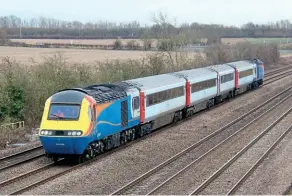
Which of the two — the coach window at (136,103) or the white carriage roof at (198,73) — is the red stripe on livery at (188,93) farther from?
the coach window at (136,103)

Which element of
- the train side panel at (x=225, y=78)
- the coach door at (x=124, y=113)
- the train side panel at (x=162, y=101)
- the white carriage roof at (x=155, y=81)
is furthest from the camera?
the train side panel at (x=225, y=78)

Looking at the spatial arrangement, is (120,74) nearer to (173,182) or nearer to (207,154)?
(207,154)

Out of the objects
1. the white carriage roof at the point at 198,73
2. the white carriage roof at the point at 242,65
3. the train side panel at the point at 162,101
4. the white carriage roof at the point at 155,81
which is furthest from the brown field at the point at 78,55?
the train side panel at the point at 162,101

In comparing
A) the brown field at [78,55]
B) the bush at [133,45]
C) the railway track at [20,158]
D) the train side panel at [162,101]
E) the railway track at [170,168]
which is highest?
the bush at [133,45]

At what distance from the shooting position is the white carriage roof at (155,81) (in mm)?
23672

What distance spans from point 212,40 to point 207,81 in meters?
40.4

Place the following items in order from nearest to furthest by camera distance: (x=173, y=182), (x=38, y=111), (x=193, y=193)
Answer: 1. (x=193, y=193)
2. (x=173, y=182)
3. (x=38, y=111)

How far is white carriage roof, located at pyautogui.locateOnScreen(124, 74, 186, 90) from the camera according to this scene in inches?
932

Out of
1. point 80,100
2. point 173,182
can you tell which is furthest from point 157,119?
point 173,182

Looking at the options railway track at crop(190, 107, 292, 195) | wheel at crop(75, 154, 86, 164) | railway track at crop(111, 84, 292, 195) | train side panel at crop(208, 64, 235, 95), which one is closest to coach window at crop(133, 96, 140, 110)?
railway track at crop(111, 84, 292, 195)

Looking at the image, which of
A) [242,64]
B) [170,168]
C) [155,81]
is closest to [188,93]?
[155,81]

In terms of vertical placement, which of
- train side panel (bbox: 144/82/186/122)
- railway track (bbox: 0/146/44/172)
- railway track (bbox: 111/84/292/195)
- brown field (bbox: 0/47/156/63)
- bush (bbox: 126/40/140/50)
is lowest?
railway track (bbox: 0/146/44/172)

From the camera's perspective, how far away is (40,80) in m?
29.1

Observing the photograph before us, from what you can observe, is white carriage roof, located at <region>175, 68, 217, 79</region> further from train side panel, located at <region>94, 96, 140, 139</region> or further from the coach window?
train side panel, located at <region>94, 96, 140, 139</region>
